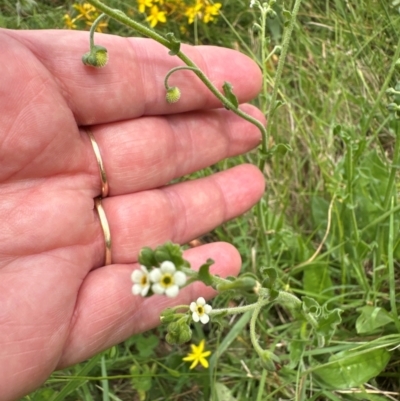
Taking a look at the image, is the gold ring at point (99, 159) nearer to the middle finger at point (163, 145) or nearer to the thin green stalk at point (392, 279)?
the middle finger at point (163, 145)

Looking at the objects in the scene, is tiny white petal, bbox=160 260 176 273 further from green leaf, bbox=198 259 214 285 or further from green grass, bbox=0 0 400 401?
green grass, bbox=0 0 400 401

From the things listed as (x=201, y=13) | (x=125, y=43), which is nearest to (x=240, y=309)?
(x=125, y=43)

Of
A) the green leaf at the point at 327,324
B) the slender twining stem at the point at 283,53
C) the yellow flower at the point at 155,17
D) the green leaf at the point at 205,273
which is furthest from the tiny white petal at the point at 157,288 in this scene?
the yellow flower at the point at 155,17

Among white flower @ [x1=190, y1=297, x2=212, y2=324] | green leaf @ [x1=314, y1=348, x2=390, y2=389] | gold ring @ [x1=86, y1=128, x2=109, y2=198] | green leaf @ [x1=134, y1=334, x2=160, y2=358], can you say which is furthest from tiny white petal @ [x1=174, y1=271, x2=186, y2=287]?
green leaf @ [x1=134, y1=334, x2=160, y2=358]

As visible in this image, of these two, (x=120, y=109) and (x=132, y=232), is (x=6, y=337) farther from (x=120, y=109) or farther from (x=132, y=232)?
(x=120, y=109)

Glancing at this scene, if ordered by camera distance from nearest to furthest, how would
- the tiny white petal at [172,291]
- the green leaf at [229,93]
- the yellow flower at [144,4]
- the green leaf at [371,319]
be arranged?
1. the tiny white petal at [172,291]
2. the green leaf at [229,93]
3. the green leaf at [371,319]
4. the yellow flower at [144,4]

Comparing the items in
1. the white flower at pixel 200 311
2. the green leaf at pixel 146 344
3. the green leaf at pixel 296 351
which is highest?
the white flower at pixel 200 311
